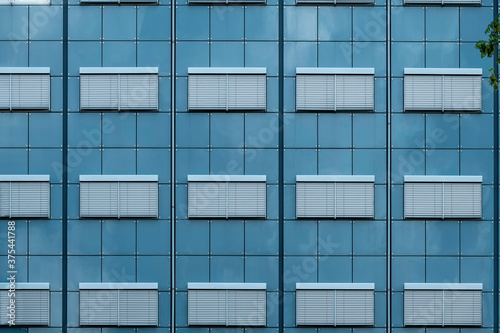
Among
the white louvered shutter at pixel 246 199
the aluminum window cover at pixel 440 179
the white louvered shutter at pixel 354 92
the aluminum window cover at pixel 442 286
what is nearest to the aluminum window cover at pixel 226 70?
the white louvered shutter at pixel 354 92

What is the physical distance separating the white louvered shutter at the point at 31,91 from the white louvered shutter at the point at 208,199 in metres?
4.09

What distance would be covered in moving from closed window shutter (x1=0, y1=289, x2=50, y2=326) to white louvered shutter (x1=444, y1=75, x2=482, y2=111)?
10.6m

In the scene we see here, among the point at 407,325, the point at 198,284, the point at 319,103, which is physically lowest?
the point at 407,325

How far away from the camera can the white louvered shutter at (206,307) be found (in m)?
12.3

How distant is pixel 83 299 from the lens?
486 inches

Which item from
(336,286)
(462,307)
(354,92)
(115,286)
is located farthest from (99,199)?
(462,307)

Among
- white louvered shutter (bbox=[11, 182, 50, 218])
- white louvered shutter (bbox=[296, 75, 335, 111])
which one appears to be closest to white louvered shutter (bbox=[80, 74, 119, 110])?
white louvered shutter (bbox=[11, 182, 50, 218])

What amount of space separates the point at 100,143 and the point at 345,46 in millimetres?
6306

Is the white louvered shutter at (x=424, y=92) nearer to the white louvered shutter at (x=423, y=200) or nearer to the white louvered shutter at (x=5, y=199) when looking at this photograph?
the white louvered shutter at (x=423, y=200)

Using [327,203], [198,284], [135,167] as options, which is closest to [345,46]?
[327,203]

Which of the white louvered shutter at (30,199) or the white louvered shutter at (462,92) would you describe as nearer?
the white louvered shutter at (30,199)

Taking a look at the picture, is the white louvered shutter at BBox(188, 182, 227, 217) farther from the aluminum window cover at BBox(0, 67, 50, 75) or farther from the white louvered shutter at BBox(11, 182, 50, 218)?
the aluminum window cover at BBox(0, 67, 50, 75)

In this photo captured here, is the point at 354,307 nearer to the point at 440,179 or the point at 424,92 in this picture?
the point at 440,179

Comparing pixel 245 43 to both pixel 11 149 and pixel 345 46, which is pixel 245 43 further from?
pixel 11 149
